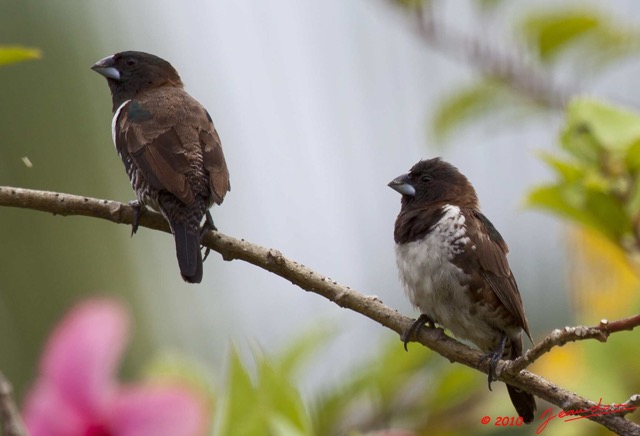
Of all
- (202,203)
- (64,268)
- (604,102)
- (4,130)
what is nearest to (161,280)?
(64,268)

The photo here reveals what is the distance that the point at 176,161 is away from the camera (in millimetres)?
3498

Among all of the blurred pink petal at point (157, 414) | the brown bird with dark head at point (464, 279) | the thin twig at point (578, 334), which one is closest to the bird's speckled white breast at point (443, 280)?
the brown bird with dark head at point (464, 279)

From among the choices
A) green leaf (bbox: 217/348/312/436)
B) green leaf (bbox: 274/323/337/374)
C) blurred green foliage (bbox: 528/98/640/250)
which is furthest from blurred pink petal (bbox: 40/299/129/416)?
blurred green foliage (bbox: 528/98/640/250)

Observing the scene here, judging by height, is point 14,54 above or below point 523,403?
above

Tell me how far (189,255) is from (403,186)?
105 cm

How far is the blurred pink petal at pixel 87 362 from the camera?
58.5 inches

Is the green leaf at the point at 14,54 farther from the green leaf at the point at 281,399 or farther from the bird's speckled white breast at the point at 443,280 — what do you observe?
the bird's speckled white breast at the point at 443,280

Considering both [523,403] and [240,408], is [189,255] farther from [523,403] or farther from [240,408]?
[240,408]

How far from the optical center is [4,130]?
194 inches

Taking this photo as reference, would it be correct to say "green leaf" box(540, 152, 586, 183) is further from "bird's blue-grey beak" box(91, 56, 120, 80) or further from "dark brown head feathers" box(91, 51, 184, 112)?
"bird's blue-grey beak" box(91, 56, 120, 80)

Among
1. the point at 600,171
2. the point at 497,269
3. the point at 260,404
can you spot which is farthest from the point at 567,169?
the point at 260,404

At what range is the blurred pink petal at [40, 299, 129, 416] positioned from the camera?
1.49m

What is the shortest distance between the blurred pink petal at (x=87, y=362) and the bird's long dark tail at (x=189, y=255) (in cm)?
155

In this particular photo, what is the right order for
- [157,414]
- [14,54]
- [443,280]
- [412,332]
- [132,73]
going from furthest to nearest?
1. [132,73]
2. [443,280]
3. [412,332]
4. [14,54]
5. [157,414]
